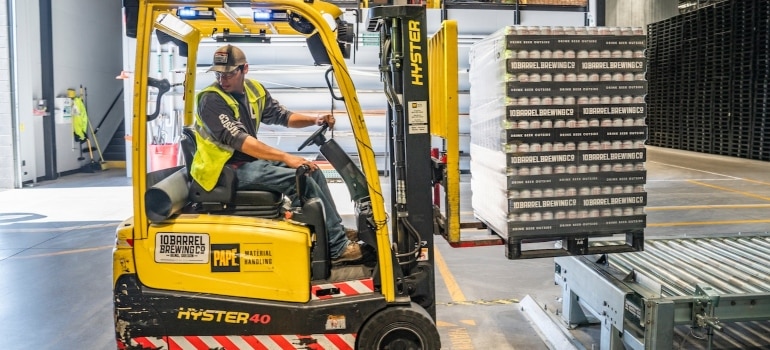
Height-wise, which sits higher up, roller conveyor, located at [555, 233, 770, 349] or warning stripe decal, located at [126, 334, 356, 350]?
roller conveyor, located at [555, 233, 770, 349]

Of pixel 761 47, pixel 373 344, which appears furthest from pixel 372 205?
pixel 761 47

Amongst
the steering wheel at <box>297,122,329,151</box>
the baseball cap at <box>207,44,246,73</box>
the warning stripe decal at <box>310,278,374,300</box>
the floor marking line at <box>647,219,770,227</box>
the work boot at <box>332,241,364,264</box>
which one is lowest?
the floor marking line at <box>647,219,770,227</box>

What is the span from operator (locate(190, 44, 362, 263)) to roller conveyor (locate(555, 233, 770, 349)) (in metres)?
1.65

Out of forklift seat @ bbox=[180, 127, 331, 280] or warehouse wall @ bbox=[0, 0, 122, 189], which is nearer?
forklift seat @ bbox=[180, 127, 331, 280]

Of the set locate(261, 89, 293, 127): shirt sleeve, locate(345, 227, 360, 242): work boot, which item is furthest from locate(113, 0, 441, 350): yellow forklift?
locate(261, 89, 293, 127): shirt sleeve

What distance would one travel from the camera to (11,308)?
5621mm

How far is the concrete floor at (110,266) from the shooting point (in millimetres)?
4945

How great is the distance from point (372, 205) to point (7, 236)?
7.48m

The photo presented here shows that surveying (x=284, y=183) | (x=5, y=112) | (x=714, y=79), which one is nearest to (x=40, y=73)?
(x=5, y=112)

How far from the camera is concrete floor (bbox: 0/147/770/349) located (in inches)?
195

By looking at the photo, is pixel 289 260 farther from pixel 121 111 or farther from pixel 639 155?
pixel 121 111

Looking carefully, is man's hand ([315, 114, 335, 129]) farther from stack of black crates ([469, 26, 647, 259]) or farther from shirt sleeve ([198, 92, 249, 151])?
stack of black crates ([469, 26, 647, 259])

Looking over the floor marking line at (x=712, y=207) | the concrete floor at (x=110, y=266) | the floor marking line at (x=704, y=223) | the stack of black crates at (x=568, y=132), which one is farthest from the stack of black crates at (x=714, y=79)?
the stack of black crates at (x=568, y=132)

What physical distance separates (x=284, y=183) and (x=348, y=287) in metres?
0.74
